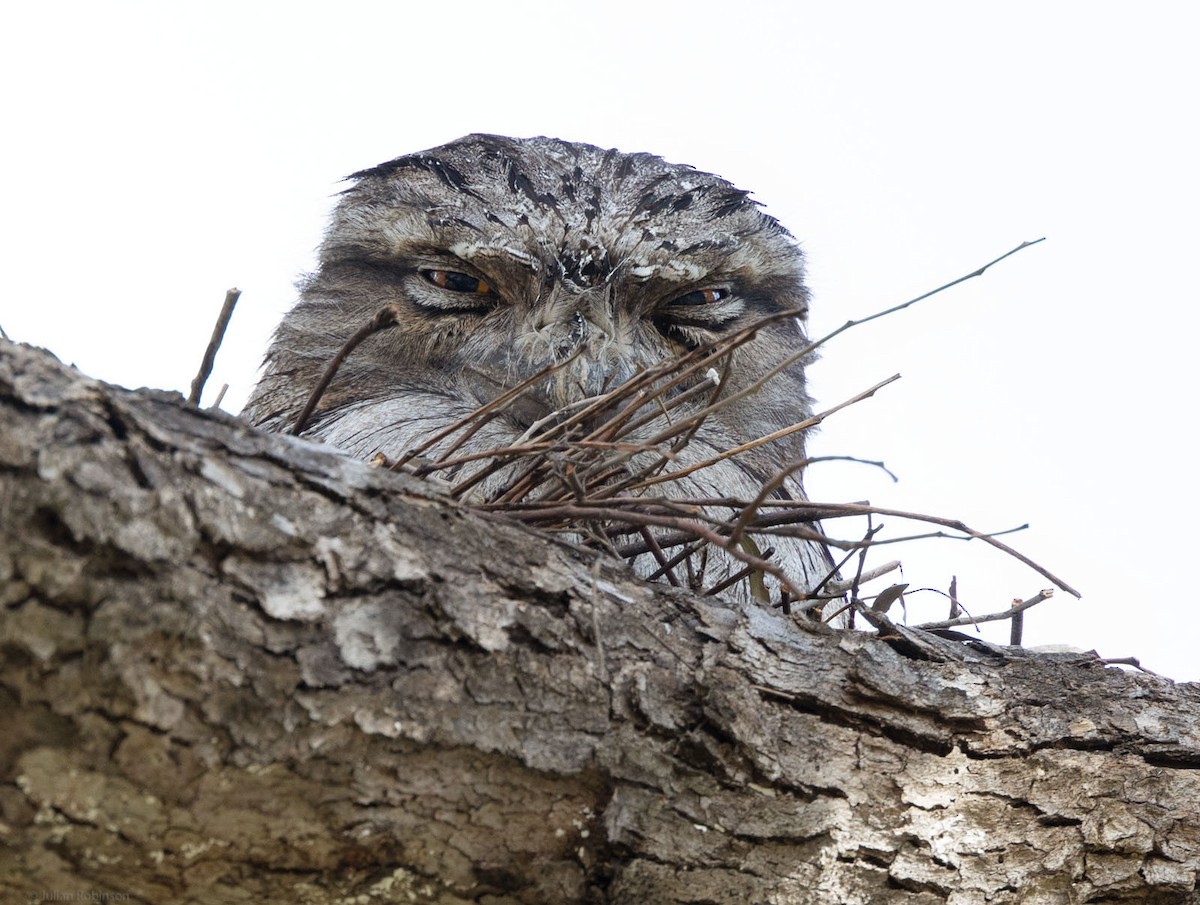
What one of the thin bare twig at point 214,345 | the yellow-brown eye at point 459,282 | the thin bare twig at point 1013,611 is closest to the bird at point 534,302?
the yellow-brown eye at point 459,282

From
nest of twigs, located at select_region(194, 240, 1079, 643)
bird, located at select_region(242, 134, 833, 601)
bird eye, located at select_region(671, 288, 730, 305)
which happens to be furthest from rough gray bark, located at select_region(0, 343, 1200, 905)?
bird eye, located at select_region(671, 288, 730, 305)

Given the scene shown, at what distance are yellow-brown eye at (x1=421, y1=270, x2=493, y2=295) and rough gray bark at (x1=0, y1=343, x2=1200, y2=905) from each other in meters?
1.67

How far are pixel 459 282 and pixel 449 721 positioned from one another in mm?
2042

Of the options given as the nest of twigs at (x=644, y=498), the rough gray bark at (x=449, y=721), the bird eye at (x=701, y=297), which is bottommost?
the rough gray bark at (x=449, y=721)

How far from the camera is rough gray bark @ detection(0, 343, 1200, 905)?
143 cm

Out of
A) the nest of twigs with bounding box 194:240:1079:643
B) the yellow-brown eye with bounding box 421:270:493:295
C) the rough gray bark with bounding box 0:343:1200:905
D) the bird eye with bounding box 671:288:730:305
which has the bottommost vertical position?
the rough gray bark with bounding box 0:343:1200:905

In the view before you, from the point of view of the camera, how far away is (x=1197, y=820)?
2.12m

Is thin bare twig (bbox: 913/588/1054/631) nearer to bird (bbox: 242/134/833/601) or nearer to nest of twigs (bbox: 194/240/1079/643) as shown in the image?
nest of twigs (bbox: 194/240/1079/643)

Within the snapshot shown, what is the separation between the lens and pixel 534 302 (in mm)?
3395

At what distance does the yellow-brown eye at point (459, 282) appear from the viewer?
137 inches

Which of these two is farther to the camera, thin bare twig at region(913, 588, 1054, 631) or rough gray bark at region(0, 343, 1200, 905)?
thin bare twig at region(913, 588, 1054, 631)

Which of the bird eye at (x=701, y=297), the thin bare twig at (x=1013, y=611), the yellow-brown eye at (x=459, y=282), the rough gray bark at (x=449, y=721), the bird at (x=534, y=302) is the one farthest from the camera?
the bird eye at (x=701, y=297)

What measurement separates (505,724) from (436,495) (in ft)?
1.09

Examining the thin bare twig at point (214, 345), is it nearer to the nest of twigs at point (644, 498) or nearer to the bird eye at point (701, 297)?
the nest of twigs at point (644, 498)
